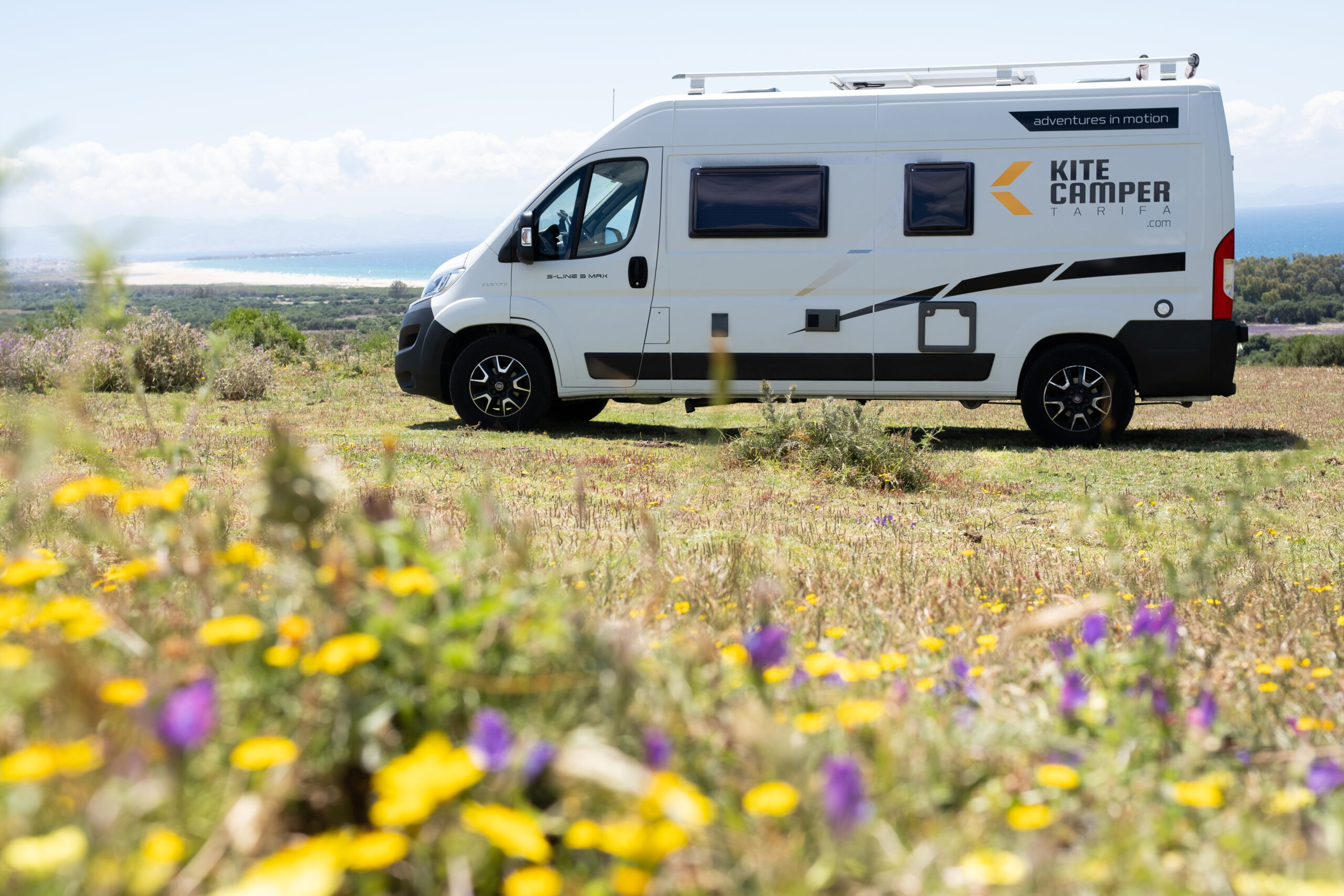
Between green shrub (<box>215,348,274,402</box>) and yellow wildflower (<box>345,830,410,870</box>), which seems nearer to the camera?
yellow wildflower (<box>345,830,410,870</box>)

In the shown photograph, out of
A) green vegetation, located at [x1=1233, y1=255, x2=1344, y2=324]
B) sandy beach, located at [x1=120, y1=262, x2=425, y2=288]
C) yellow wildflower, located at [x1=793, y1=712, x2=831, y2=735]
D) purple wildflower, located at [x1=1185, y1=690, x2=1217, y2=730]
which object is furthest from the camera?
green vegetation, located at [x1=1233, y1=255, x2=1344, y2=324]

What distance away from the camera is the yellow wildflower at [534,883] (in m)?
1.09

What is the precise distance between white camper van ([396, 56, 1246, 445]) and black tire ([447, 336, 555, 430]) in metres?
0.03

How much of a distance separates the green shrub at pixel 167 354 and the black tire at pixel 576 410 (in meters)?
4.89

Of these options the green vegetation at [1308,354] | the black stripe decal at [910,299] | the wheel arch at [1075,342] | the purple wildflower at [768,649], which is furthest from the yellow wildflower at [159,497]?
the green vegetation at [1308,354]

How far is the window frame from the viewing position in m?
9.09

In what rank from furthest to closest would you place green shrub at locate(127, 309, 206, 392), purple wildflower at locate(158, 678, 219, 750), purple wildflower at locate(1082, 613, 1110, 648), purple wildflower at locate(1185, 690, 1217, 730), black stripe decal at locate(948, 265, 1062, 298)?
1. green shrub at locate(127, 309, 206, 392)
2. black stripe decal at locate(948, 265, 1062, 298)
3. purple wildflower at locate(1082, 613, 1110, 648)
4. purple wildflower at locate(1185, 690, 1217, 730)
5. purple wildflower at locate(158, 678, 219, 750)

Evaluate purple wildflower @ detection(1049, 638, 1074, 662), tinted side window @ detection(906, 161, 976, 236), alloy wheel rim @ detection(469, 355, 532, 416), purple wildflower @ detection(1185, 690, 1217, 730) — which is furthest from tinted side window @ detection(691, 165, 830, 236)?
purple wildflower @ detection(1185, 690, 1217, 730)

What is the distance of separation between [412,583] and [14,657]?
1.54ft

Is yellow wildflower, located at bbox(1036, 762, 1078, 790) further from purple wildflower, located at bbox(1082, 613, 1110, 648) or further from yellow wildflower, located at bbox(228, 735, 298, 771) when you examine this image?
yellow wildflower, located at bbox(228, 735, 298, 771)

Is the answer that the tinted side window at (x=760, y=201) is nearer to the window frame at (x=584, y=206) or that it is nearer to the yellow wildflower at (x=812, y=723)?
the window frame at (x=584, y=206)

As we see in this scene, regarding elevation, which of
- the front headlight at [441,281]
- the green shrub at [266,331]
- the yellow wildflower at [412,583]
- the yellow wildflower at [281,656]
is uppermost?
the front headlight at [441,281]

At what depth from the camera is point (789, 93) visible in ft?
29.4

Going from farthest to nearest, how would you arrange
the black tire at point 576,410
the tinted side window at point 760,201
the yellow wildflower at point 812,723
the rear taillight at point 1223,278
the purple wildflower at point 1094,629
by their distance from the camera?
the black tire at point 576,410 → the tinted side window at point 760,201 → the rear taillight at point 1223,278 → the purple wildflower at point 1094,629 → the yellow wildflower at point 812,723
